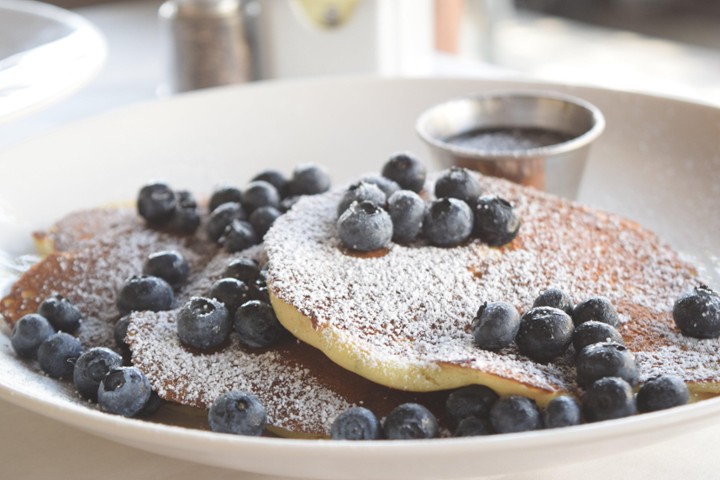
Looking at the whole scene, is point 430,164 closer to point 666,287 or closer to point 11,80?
point 666,287

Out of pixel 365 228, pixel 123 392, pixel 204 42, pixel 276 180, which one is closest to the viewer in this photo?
pixel 123 392

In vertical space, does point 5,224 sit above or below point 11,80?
below

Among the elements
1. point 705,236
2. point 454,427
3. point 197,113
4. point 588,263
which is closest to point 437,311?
point 454,427

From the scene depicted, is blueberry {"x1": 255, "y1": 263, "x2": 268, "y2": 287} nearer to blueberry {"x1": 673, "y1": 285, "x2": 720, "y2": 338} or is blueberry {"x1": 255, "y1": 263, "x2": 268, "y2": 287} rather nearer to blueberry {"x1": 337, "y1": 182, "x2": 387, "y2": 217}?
blueberry {"x1": 337, "y1": 182, "x2": 387, "y2": 217}

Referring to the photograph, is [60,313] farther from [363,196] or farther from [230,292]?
[363,196]

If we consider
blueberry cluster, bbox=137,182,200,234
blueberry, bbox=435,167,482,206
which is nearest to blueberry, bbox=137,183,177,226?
blueberry cluster, bbox=137,182,200,234

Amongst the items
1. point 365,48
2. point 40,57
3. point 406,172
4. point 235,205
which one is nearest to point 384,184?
point 406,172
